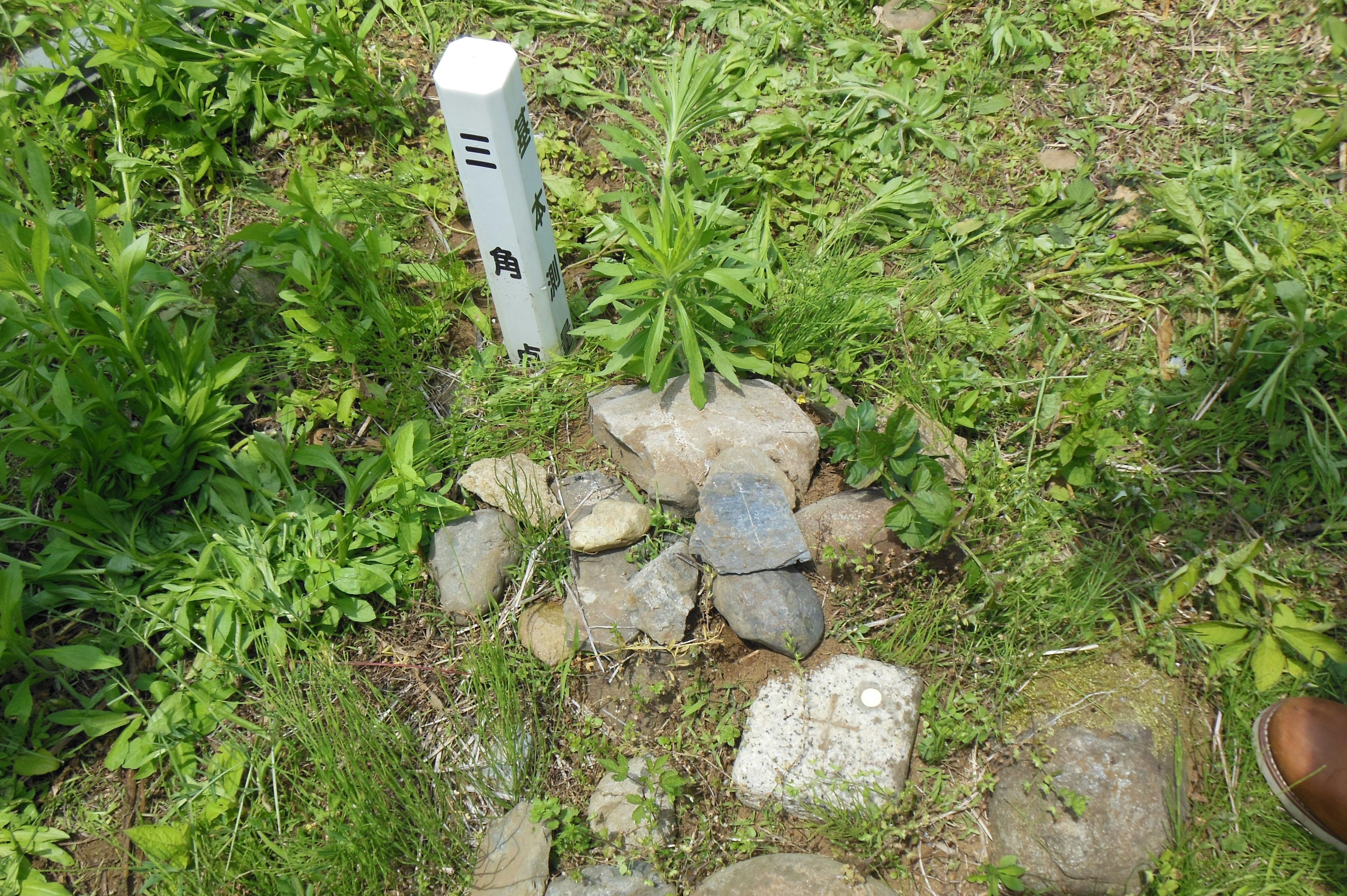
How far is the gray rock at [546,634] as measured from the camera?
8.36 ft

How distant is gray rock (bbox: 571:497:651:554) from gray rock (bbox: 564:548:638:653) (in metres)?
0.04

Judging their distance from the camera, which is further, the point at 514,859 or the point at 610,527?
the point at 610,527

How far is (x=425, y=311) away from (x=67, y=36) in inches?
77.7

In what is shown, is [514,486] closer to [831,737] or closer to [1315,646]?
[831,737]

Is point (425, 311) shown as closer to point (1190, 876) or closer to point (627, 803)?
point (627, 803)

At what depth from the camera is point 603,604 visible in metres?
2.60

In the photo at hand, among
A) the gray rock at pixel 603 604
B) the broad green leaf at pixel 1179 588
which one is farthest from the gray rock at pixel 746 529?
the broad green leaf at pixel 1179 588

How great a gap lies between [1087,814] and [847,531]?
0.99m

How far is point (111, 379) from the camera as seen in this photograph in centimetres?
277

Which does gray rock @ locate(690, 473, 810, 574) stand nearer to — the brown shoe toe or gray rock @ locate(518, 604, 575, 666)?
gray rock @ locate(518, 604, 575, 666)

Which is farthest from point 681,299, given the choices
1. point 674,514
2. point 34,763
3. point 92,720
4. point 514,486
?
point 34,763

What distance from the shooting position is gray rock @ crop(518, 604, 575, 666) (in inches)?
100

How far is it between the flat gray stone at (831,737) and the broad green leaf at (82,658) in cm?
183

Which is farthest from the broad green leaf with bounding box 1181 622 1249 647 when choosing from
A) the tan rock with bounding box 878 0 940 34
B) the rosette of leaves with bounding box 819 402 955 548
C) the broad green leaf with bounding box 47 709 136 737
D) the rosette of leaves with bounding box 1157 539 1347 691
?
the broad green leaf with bounding box 47 709 136 737
